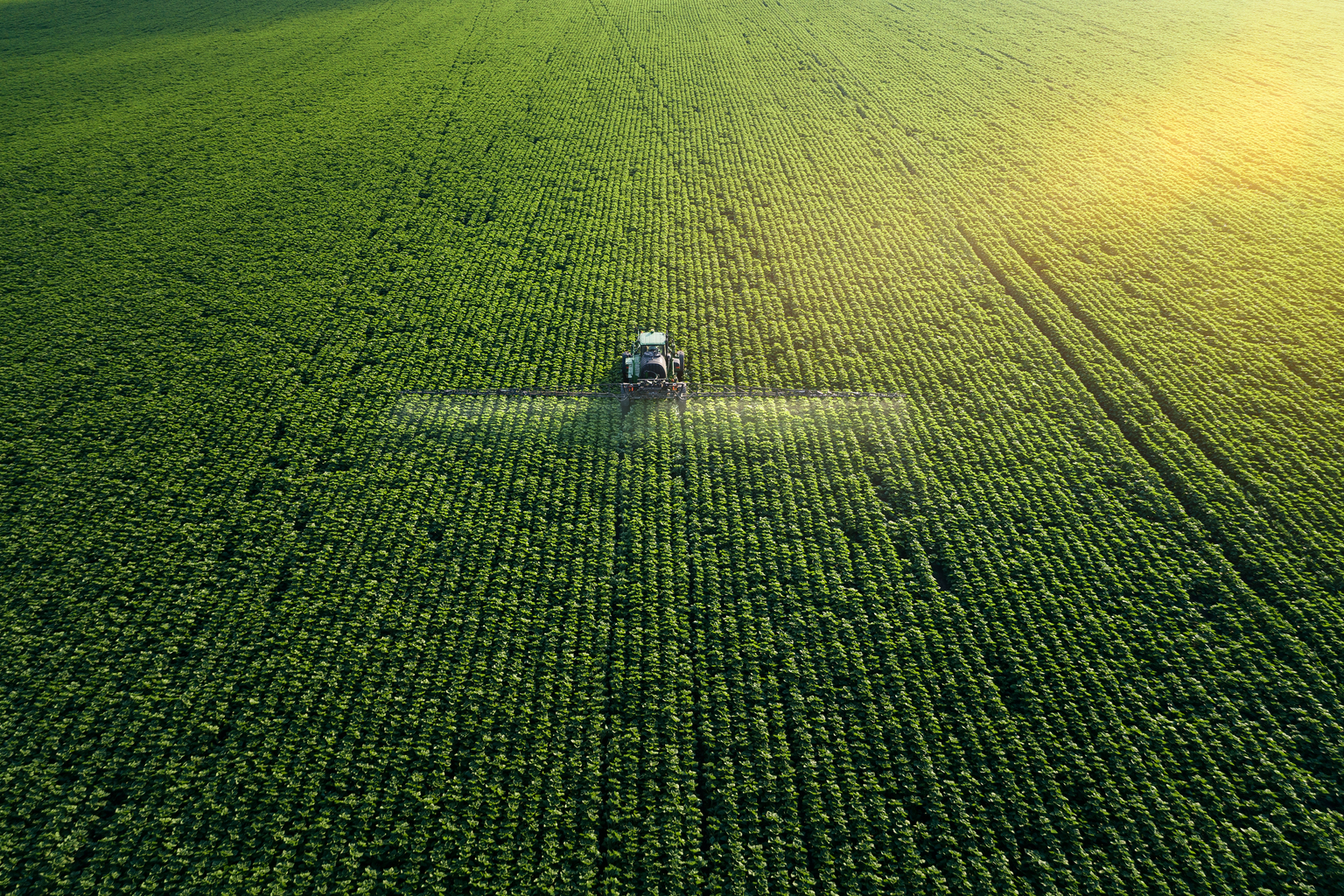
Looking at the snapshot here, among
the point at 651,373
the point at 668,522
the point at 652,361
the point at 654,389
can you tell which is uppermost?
the point at 652,361

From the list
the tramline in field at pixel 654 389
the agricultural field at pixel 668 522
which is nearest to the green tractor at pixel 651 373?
the tramline in field at pixel 654 389

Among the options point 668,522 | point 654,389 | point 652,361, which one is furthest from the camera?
point 654,389

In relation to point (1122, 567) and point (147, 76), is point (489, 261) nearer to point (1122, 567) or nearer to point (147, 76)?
point (1122, 567)

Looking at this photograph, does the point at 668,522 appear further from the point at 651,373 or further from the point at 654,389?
the point at 651,373

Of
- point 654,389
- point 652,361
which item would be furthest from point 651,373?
point 654,389

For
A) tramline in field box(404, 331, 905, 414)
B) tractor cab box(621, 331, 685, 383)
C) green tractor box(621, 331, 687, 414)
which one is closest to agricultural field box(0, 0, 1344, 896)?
tramline in field box(404, 331, 905, 414)

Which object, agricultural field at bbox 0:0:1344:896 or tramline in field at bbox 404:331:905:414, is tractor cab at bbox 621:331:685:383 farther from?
agricultural field at bbox 0:0:1344:896

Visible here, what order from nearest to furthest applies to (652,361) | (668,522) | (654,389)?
(668,522)
(652,361)
(654,389)
